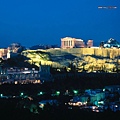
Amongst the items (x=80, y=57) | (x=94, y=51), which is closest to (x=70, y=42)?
(x=94, y=51)

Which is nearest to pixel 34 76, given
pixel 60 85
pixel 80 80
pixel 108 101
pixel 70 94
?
pixel 80 80

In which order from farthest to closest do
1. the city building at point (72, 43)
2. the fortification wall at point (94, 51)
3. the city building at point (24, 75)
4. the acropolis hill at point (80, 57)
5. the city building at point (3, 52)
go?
1. the city building at point (72, 43)
2. the fortification wall at point (94, 51)
3. the city building at point (3, 52)
4. the acropolis hill at point (80, 57)
5. the city building at point (24, 75)

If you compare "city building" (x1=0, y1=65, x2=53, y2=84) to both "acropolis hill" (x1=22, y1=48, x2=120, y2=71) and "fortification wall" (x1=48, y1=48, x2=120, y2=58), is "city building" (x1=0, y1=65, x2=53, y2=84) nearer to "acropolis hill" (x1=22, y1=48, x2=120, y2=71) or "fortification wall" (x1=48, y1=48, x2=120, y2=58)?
"acropolis hill" (x1=22, y1=48, x2=120, y2=71)

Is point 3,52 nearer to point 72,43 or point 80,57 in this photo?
point 80,57

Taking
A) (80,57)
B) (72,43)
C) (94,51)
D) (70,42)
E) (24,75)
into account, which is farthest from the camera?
(72,43)

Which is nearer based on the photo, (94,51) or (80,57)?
(80,57)

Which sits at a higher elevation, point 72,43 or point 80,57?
point 72,43

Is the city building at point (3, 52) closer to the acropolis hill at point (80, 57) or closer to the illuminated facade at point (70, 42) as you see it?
the acropolis hill at point (80, 57)

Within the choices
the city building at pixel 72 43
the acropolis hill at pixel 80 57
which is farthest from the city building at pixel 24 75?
the city building at pixel 72 43
